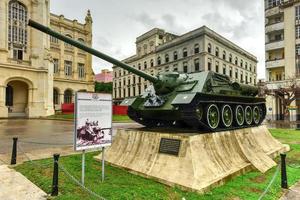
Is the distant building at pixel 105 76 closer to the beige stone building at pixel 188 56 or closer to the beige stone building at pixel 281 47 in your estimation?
the beige stone building at pixel 188 56

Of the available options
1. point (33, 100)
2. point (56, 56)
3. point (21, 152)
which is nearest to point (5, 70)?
point (33, 100)

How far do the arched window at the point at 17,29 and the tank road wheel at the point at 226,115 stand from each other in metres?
29.4

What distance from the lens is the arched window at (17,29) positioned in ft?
99.3

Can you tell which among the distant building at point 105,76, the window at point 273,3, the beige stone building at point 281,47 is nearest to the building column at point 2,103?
the beige stone building at point 281,47

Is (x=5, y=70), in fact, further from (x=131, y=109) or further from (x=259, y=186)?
(x=259, y=186)

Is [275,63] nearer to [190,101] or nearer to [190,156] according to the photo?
[190,101]

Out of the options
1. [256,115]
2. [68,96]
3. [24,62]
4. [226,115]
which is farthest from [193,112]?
[68,96]

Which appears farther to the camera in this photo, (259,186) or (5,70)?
(5,70)

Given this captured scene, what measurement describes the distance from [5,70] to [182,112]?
28.0 metres

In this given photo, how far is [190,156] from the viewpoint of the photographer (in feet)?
18.8

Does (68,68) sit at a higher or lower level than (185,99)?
higher

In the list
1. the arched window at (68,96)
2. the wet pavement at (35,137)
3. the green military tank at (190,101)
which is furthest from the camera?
the arched window at (68,96)

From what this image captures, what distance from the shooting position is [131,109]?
9.27 m

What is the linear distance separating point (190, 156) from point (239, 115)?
478 centimetres
